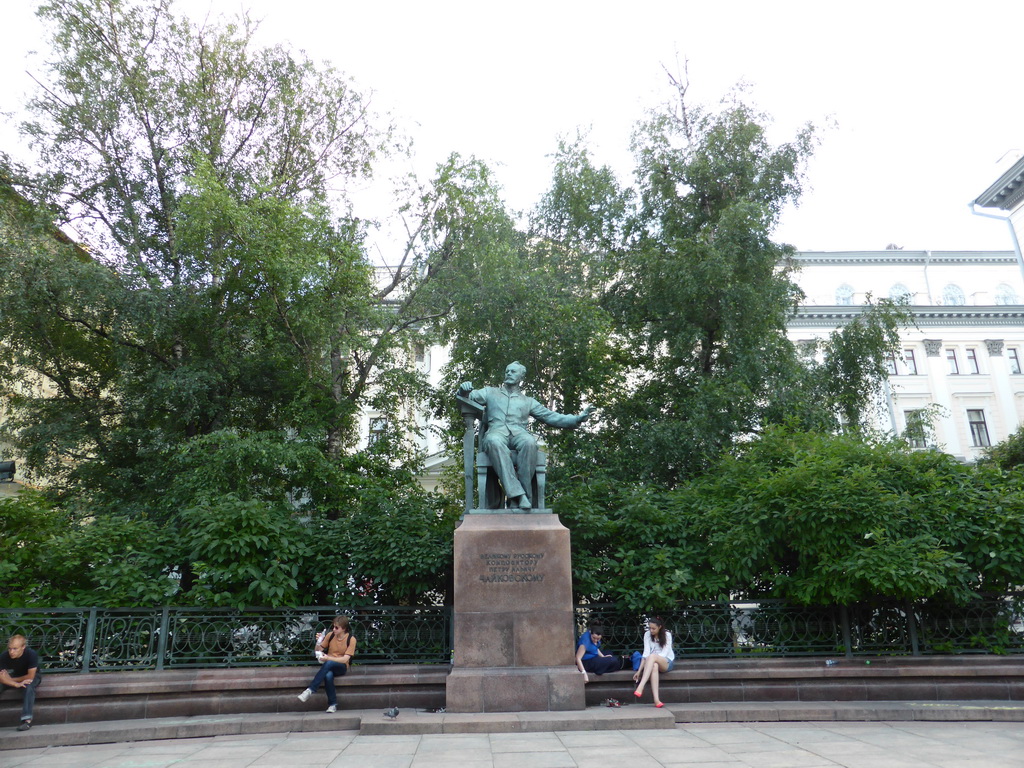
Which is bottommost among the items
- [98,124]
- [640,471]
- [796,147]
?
[640,471]

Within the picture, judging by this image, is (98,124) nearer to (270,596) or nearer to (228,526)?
(228,526)

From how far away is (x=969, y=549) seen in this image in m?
9.55

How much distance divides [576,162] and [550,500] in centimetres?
1092

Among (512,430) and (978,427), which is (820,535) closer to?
(512,430)

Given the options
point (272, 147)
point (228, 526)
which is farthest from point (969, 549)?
point (272, 147)

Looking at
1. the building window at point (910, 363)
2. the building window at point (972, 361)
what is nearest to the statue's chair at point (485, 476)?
the building window at point (910, 363)

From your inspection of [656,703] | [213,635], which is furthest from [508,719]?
[213,635]

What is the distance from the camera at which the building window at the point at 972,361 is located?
3984 cm

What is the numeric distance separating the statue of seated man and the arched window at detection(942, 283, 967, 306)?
3960 cm

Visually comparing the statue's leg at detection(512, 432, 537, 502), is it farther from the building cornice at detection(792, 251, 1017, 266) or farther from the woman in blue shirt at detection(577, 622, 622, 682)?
the building cornice at detection(792, 251, 1017, 266)

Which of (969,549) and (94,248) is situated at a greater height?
(94,248)

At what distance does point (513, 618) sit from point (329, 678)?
2.27m

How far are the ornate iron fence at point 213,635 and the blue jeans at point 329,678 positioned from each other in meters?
0.80

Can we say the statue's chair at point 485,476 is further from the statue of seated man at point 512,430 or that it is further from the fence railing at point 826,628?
the fence railing at point 826,628
